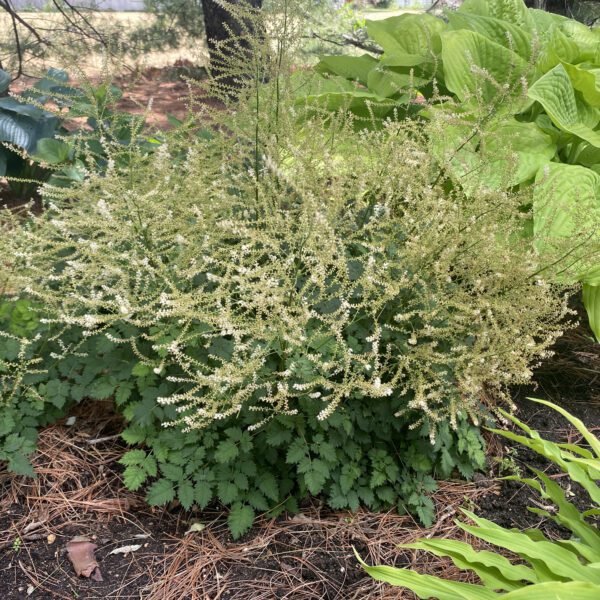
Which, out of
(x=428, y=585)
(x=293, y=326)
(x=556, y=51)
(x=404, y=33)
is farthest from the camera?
(x=404, y=33)

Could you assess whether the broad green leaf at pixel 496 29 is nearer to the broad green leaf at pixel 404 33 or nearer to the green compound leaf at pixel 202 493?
the broad green leaf at pixel 404 33

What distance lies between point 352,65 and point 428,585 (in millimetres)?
3006

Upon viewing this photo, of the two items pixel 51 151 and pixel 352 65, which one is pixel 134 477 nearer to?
pixel 51 151

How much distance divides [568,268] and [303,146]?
3.55 feet

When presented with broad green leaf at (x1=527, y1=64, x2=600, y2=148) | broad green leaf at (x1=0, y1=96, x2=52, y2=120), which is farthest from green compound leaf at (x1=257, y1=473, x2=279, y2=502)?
broad green leaf at (x1=0, y1=96, x2=52, y2=120)

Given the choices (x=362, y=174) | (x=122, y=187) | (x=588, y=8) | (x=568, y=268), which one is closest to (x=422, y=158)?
(x=362, y=174)

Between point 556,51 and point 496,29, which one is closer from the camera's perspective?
point 556,51

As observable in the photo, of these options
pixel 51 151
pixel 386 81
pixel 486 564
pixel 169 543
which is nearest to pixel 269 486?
pixel 169 543

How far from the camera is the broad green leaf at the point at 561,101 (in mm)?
2441

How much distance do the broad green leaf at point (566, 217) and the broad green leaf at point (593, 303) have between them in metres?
0.25

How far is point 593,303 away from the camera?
7.93 feet

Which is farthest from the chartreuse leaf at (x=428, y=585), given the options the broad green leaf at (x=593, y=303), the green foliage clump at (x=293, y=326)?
the broad green leaf at (x=593, y=303)

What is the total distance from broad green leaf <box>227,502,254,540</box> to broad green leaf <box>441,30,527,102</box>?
2.09 meters

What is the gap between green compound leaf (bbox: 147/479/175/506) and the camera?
1701 mm
